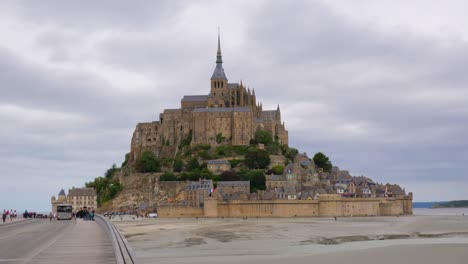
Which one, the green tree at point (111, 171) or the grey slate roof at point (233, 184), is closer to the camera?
the grey slate roof at point (233, 184)

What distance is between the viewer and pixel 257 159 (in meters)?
107

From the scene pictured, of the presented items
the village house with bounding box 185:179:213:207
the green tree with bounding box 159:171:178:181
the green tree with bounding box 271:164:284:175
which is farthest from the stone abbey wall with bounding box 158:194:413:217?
the green tree with bounding box 271:164:284:175

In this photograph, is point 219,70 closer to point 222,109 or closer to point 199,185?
point 222,109

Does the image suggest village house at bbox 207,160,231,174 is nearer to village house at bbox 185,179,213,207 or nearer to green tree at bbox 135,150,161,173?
village house at bbox 185,179,213,207

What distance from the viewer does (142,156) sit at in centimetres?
11588

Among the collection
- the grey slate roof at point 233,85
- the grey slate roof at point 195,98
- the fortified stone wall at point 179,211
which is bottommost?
the fortified stone wall at point 179,211

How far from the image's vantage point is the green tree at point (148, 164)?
113m

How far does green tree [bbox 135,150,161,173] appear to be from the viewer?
113125 mm

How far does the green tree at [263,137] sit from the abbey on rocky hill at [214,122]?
121 centimetres

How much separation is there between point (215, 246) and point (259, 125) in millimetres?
84780

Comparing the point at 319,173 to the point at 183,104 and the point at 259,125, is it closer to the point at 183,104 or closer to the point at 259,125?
the point at 259,125

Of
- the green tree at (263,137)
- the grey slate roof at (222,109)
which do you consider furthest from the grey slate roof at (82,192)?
the green tree at (263,137)

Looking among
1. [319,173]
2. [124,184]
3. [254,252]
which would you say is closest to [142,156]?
[124,184]

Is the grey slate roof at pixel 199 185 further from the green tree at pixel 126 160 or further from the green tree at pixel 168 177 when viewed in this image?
the green tree at pixel 126 160
